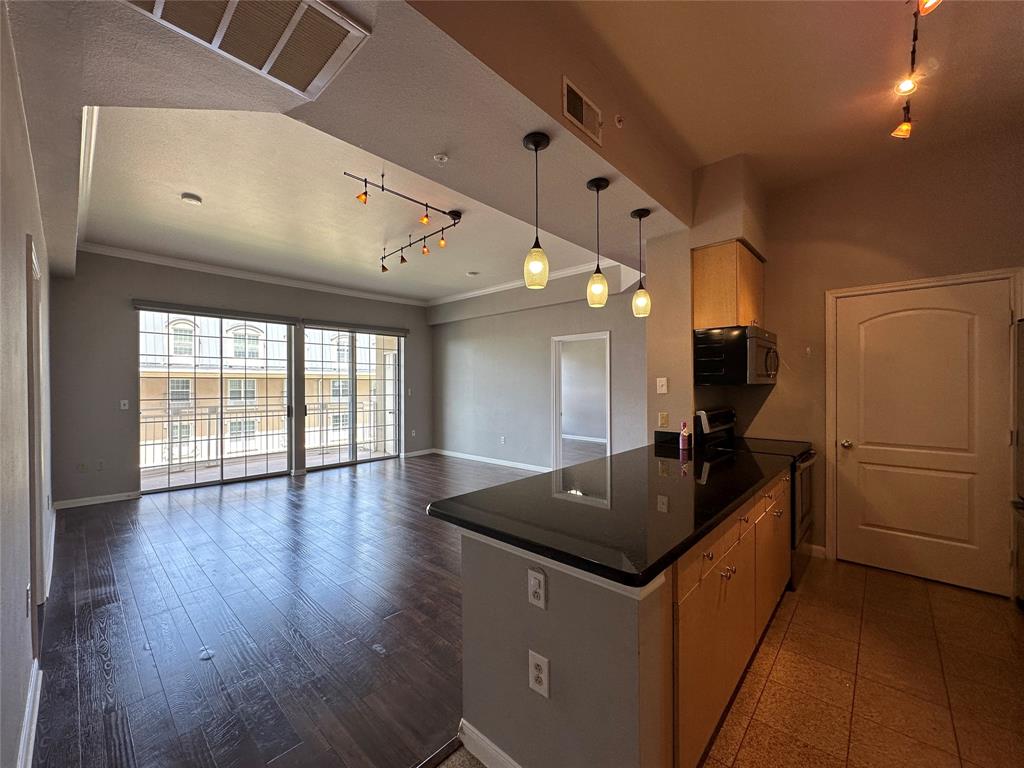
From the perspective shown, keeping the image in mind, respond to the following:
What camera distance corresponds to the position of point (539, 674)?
133 centimetres

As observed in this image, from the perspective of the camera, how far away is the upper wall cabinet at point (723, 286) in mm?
2930

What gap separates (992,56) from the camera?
2.02 m

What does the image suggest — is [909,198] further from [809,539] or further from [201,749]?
[201,749]

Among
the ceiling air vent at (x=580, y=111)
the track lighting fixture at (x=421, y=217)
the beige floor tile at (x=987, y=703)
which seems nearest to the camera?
the beige floor tile at (x=987, y=703)

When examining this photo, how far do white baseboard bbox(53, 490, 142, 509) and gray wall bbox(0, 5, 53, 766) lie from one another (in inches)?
157

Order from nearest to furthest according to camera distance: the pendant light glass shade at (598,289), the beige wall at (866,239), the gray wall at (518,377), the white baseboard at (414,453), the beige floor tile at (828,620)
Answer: the beige floor tile at (828,620)
the pendant light glass shade at (598,289)
the beige wall at (866,239)
the gray wall at (518,377)
the white baseboard at (414,453)

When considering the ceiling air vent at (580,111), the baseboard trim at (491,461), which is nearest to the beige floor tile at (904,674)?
the ceiling air vent at (580,111)

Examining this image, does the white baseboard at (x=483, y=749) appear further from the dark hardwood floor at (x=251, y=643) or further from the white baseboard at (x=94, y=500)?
the white baseboard at (x=94, y=500)

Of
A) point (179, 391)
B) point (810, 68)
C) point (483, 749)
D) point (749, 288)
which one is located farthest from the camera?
point (179, 391)

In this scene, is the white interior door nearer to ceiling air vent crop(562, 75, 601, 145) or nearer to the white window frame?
ceiling air vent crop(562, 75, 601, 145)

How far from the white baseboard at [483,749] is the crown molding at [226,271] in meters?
6.49

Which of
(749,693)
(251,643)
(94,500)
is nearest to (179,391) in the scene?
(94,500)

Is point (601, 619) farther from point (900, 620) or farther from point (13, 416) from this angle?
point (900, 620)

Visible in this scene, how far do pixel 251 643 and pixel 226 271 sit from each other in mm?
5464
